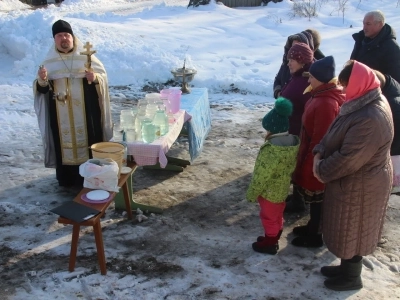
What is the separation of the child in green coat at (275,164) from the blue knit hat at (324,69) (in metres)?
0.34

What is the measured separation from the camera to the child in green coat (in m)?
4.00

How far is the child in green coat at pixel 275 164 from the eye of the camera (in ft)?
13.1

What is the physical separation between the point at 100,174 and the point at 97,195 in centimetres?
18

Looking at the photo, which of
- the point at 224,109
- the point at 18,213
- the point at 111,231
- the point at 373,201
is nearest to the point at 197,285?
the point at 111,231

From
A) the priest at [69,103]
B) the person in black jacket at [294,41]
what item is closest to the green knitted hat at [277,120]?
the person in black jacket at [294,41]

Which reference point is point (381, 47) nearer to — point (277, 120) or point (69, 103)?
point (277, 120)

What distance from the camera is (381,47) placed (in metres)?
5.56

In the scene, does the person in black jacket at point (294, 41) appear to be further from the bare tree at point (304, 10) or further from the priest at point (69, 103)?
the bare tree at point (304, 10)

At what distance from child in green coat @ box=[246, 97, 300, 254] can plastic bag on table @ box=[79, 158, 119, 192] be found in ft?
3.95

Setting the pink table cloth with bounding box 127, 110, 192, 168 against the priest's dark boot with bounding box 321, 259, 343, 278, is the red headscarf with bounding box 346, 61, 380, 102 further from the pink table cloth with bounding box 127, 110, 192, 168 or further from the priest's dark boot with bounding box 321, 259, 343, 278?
the pink table cloth with bounding box 127, 110, 192, 168

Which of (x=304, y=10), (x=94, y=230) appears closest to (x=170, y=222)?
(x=94, y=230)

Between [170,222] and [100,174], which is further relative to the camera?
[170,222]

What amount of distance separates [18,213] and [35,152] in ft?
5.91

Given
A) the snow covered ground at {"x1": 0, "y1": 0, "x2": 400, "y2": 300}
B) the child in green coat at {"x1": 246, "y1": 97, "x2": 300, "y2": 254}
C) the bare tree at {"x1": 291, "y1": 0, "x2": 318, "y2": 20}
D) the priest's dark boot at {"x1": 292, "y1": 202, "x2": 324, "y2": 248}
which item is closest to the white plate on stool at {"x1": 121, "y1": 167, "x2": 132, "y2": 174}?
the snow covered ground at {"x1": 0, "y1": 0, "x2": 400, "y2": 300}
